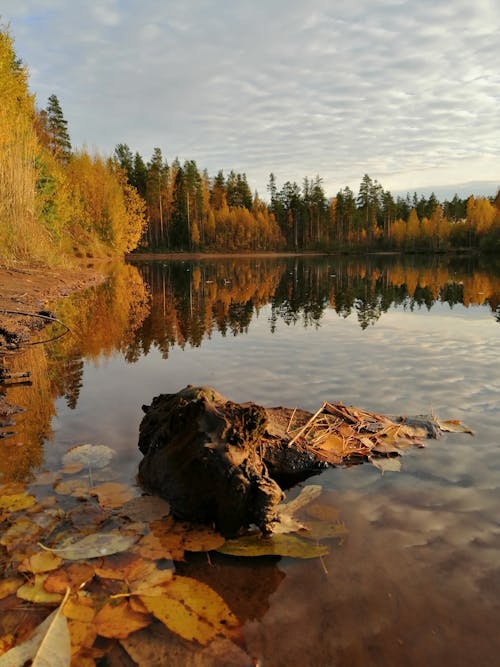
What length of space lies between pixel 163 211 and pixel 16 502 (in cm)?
9028

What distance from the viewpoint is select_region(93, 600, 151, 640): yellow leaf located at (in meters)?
2.39

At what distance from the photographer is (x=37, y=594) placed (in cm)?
262

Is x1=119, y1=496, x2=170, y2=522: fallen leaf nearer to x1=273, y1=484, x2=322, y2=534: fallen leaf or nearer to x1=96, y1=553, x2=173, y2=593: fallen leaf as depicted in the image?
x1=96, y1=553, x2=173, y2=593: fallen leaf

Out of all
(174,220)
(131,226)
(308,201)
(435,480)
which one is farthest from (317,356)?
(308,201)

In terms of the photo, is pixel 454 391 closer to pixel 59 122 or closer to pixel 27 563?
pixel 27 563

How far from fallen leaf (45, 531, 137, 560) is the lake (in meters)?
0.46

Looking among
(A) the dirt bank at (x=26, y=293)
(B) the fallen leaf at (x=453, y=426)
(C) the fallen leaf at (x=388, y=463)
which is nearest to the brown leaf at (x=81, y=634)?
(C) the fallen leaf at (x=388, y=463)

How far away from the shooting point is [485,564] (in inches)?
116

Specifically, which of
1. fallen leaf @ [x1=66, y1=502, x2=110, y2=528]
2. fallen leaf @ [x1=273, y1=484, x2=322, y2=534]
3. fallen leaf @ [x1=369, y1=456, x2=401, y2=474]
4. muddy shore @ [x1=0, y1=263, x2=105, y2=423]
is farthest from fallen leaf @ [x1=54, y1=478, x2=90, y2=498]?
fallen leaf @ [x1=369, y1=456, x2=401, y2=474]

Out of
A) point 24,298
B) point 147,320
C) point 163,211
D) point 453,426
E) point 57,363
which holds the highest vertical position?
point 163,211

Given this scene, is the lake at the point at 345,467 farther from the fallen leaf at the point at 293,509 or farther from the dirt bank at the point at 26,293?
Result: the dirt bank at the point at 26,293

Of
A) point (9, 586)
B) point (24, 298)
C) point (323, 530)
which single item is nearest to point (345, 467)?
point (323, 530)

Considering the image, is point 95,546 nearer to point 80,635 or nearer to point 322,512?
point 80,635

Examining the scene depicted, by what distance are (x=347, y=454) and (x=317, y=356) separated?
4303 millimetres
